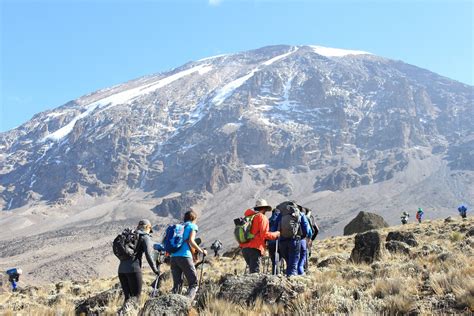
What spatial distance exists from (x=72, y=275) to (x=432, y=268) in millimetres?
175402

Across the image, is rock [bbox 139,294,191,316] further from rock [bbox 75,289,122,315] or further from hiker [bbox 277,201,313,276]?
hiker [bbox 277,201,313,276]

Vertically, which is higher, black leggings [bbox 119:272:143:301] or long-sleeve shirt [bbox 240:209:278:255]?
long-sleeve shirt [bbox 240:209:278:255]

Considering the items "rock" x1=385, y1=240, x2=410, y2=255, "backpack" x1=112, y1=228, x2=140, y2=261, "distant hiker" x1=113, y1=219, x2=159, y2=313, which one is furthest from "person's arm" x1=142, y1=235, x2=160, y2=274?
"rock" x1=385, y1=240, x2=410, y2=255

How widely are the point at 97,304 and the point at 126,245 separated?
5.26 feet

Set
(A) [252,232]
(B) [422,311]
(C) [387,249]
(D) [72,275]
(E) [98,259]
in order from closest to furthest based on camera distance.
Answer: (B) [422,311] < (A) [252,232] < (C) [387,249] < (D) [72,275] < (E) [98,259]

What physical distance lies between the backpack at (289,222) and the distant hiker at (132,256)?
329 cm

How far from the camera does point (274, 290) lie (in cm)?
711

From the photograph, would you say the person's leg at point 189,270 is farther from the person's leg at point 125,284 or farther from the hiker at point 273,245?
the hiker at point 273,245

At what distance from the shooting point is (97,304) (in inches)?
354

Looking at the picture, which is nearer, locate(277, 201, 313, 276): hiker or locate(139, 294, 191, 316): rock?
locate(139, 294, 191, 316): rock

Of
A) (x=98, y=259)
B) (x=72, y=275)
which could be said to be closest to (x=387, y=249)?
(x=72, y=275)

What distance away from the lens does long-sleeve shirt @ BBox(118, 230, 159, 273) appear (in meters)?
8.25

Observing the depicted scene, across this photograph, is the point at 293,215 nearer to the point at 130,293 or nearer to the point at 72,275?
the point at 130,293

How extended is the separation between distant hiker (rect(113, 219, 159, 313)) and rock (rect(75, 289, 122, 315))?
563 mm
